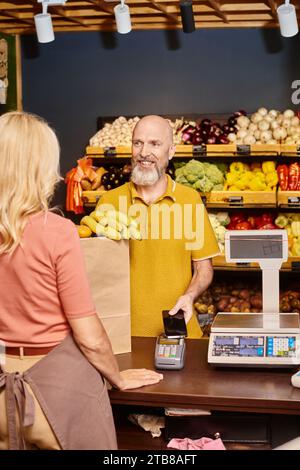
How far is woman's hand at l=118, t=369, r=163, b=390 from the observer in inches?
99.9

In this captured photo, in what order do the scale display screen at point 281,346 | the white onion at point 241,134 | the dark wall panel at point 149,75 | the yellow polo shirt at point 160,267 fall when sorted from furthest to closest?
1. the dark wall panel at point 149,75
2. the white onion at point 241,134
3. the yellow polo shirt at point 160,267
4. the scale display screen at point 281,346

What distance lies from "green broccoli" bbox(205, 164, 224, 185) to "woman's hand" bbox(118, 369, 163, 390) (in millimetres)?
3347

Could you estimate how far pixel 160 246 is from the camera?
360cm

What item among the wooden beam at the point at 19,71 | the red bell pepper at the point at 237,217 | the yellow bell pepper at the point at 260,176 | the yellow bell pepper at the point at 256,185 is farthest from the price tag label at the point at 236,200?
the wooden beam at the point at 19,71

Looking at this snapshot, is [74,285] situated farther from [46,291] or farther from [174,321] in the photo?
[174,321]

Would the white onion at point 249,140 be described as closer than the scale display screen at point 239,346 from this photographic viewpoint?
No

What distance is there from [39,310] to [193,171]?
3.82m

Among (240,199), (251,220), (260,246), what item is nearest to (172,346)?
(260,246)

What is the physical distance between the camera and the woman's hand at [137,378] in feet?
8.32

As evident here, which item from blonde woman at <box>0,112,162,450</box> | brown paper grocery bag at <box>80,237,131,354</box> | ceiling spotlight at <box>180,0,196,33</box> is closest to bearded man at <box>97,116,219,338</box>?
brown paper grocery bag at <box>80,237,131,354</box>

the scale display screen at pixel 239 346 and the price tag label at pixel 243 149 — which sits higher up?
the price tag label at pixel 243 149

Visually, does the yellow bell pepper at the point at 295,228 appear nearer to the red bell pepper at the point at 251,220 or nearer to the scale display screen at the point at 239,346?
the red bell pepper at the point at 251,220

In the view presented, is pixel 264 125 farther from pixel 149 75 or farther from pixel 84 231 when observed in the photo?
pixel 84 231

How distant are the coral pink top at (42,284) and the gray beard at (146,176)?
1520mm
